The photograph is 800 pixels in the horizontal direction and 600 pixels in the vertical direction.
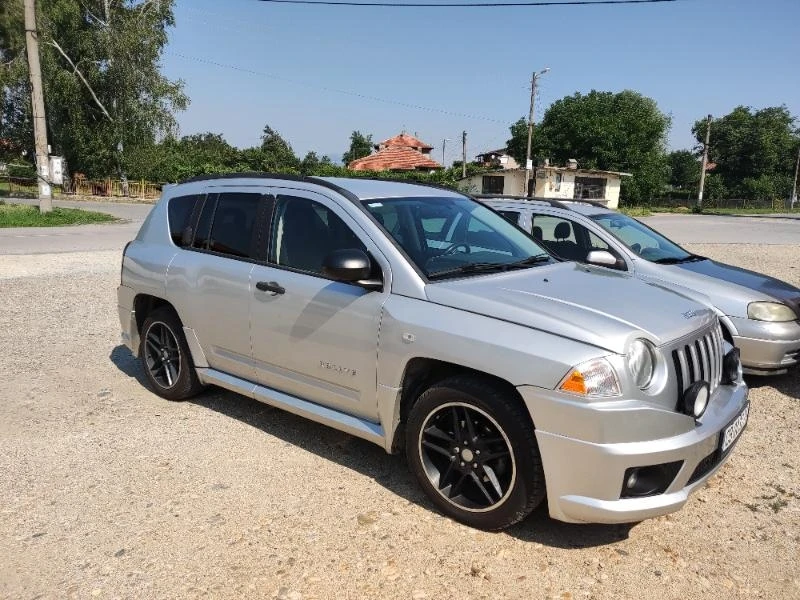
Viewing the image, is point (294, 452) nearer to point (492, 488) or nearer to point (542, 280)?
point (492, 488)

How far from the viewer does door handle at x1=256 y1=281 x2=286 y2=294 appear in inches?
150

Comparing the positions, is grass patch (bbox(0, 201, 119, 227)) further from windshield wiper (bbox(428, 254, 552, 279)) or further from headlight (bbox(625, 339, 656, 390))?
headlight (bbox(625, 339, 656, 390))

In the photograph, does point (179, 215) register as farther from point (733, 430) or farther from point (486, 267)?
point (733, 430)

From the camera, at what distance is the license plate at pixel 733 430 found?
3.05 m

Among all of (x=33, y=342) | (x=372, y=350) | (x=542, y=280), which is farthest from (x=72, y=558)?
(x=33, y=342)

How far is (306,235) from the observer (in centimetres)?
390

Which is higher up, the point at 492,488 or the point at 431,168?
the point at 431,168

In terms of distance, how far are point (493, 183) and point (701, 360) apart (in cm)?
4545

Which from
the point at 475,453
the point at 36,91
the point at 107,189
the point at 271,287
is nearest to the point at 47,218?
the point at 36,91

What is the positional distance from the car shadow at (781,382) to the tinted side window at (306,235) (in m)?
4.06

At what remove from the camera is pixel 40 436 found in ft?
13.8

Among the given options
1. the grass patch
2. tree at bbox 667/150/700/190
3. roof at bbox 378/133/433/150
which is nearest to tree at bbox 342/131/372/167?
roof at bbox 378/133/433/150

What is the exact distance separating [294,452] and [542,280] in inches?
75.9

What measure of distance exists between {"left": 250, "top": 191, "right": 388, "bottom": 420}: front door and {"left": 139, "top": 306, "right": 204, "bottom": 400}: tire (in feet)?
2.96
